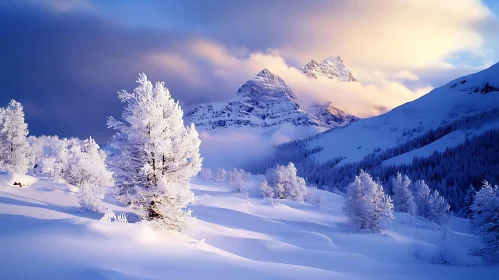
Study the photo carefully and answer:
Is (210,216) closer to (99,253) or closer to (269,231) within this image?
(269,231)

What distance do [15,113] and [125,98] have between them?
30328 millimetres

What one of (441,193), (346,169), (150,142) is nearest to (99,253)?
(150,142)

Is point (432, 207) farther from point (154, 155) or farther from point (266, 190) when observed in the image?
point (154, 155)

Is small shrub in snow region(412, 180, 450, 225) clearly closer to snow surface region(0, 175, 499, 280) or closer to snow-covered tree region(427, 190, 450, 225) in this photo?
snow-covered tree region(427, 190, 450, 225)

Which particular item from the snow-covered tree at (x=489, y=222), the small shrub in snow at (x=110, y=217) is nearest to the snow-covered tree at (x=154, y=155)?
the small shrub in snow at (x=110, y=217)

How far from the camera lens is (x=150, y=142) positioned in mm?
14656

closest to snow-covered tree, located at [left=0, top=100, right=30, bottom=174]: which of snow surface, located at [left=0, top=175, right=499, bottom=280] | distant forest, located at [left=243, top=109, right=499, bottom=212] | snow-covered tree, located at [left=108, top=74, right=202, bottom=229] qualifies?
snow surface, located at [left=0, top=175, right=499, bottom=280]

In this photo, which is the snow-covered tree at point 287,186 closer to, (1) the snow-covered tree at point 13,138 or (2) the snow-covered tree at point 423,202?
(2) the snow-covered tree at point 423,202

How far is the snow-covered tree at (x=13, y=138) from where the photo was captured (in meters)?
35.7

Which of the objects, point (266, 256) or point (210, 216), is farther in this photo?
point (210, 216)

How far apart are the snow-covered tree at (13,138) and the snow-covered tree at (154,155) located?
96.4 ft

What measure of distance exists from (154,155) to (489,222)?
27.1 metres

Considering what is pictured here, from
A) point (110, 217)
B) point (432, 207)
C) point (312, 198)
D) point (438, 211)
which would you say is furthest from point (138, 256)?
point (432, 207)

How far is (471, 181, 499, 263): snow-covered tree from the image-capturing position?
2419cm
